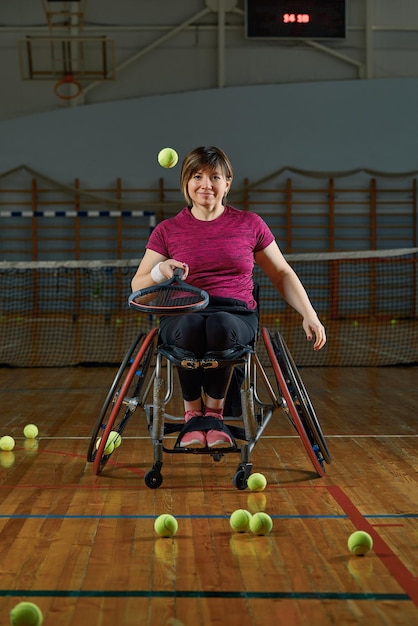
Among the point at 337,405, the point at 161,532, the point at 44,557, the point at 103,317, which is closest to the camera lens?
the point at 44,557

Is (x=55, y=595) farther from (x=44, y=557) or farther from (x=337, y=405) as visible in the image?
(x=337, y=405)

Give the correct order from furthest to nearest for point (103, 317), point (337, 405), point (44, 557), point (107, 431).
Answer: point (103, 317) → point (337, 405) → point (107, 431) → point (44, 557)

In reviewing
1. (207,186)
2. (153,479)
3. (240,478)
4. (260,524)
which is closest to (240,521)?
(260,524)

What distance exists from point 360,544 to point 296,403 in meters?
1.19

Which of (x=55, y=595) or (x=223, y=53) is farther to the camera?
(x=223, y=53)

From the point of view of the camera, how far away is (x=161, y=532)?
9.36 ft

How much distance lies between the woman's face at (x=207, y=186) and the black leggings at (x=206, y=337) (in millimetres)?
523

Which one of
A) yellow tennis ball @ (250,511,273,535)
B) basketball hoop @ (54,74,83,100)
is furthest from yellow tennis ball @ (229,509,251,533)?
basketball hoop @ (54,74,83,100)

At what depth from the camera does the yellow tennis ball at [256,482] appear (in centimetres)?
351

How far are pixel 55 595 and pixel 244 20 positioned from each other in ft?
46.6

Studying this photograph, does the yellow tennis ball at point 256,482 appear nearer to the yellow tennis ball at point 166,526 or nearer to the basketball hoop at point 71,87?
the yellow tennis ball at point 166,526

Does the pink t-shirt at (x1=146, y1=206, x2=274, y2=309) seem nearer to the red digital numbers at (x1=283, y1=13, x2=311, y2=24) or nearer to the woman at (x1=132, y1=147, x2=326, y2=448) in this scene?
the woman at (x1=132, y1=147, x2=326, y2=448)

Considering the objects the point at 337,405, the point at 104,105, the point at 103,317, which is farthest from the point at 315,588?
the point at 104,105

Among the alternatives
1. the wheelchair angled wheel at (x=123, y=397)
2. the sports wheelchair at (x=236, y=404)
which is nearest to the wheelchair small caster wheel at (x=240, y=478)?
the sports wheelchair at (x=236, y=404)
